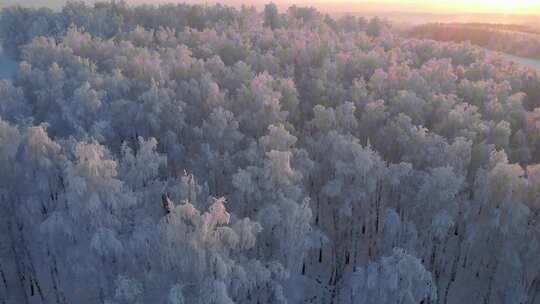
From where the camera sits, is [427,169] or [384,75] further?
[384,75]

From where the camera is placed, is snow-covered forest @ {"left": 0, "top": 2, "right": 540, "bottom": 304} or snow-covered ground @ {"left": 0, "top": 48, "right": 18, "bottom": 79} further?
snow-covered ground @ {"left": 0, "top": 48, "right": 18, "bottom": 79}

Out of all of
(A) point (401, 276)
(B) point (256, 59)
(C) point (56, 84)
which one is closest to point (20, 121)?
(C) point (56, 84)

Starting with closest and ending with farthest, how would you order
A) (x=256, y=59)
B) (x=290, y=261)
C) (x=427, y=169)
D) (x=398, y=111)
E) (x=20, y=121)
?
(x=290, y=261) → (x=427, y=169) → (x=20, y=121) → (x=398, y=111) → (x=256, y=59)

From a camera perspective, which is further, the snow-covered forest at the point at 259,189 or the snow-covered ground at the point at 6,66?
the snow-covered ground at the point at 6,66

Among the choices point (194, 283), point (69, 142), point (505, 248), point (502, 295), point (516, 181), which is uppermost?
point (69, 142)

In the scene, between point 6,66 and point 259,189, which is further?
point 6,66

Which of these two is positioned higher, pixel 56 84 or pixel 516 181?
pixel 56 84

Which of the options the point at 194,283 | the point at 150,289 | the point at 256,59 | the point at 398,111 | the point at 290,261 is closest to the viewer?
the point at 194,283

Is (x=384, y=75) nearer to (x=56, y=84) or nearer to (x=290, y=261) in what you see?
(x=290, y=261)
